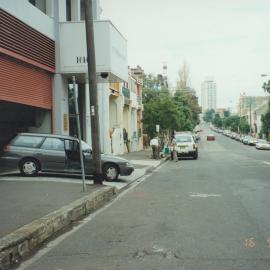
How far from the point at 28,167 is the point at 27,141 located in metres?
0.89

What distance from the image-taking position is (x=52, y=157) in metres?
18.6

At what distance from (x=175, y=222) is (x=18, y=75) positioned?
10772 mm

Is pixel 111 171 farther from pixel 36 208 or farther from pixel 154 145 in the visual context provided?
pixel 154 145

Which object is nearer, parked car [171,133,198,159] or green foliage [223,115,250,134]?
parked car [171,133,198,159]

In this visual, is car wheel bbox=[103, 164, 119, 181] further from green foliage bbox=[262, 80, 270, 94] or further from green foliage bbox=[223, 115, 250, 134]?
green foliage bbox=[223, 115, 250, 134]

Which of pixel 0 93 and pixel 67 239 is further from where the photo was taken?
pixel 0 93

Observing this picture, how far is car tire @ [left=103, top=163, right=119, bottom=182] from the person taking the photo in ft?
62.2

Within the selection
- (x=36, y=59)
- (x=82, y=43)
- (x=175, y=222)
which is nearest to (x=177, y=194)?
(x=175, y=222)

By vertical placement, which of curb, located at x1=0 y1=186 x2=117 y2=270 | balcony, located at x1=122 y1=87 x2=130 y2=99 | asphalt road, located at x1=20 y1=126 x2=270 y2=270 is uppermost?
balcony, located at x1=122 y1=87 x2=130 y2=99

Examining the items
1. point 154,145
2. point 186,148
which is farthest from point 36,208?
point 186,148

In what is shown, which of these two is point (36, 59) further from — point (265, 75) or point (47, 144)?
point (265, 75)

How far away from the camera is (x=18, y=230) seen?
27.1ft

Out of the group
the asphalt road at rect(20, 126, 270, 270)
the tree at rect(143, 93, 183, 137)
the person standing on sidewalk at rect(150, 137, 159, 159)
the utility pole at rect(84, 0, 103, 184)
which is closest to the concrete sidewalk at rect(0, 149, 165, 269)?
the asphalt road at rect(20, 126, 270, 270)

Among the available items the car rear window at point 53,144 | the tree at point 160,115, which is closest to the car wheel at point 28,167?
the car rear window at point 53,144
